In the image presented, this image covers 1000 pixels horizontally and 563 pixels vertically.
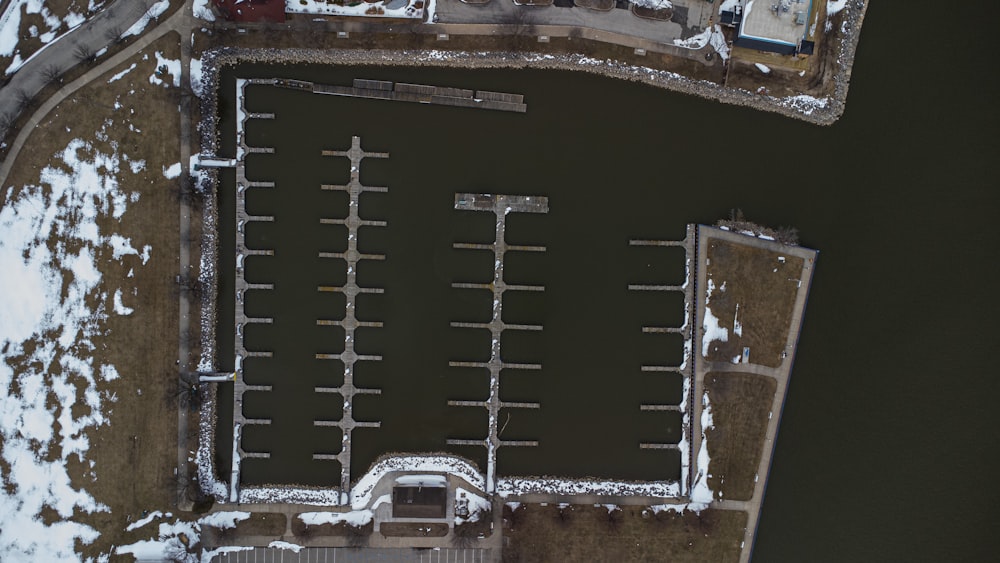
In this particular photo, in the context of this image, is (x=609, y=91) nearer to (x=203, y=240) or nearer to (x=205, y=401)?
(x=203, y=240)

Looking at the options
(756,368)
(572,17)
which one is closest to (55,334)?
(572,17)

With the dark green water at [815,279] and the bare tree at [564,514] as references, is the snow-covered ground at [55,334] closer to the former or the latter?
the dark green water at [815,279]

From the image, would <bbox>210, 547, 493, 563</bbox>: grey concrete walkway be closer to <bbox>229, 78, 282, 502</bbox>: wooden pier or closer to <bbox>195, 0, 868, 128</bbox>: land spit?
<bbox>229, 78, 282, 502</bbox>: wooden pier

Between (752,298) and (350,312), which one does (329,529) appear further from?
(752,298)

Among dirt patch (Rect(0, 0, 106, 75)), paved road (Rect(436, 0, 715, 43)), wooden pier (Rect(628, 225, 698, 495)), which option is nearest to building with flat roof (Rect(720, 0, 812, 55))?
paved road (Rect(436, 0, 715, 43))

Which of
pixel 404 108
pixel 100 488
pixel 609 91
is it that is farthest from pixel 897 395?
pixel 100 488
